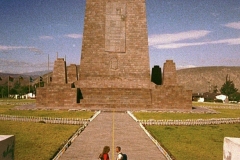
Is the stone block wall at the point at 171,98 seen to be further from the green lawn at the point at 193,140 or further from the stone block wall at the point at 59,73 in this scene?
the green lawn at the point at 193,140

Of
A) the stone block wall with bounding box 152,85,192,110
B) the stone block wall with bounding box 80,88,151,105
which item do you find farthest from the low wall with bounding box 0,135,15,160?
the stone block wall with bounding box 152,85,192,110

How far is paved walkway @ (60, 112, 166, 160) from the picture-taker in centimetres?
1277

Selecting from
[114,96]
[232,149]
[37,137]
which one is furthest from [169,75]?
[232,149]

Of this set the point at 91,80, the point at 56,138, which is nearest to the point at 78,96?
the point at 91,80

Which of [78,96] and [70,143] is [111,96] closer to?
[78,96]

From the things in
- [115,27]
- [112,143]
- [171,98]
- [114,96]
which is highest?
[115,27]

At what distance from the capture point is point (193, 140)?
56.3ft

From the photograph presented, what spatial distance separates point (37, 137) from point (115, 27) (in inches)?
998

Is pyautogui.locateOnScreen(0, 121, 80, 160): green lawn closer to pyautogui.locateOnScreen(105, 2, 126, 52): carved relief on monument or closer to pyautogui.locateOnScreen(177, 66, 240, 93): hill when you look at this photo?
pyautogui.locateOnScreen(105, 2, 126, 52): carved relief on monument

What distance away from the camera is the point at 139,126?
2123cm

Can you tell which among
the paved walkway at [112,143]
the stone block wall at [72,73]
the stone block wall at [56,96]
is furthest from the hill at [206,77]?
the paved walkway at [112,143]

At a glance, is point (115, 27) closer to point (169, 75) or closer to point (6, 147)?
point (169, 75)

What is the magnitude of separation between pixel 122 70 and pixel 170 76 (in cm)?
654

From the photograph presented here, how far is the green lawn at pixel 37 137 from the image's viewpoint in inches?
521
